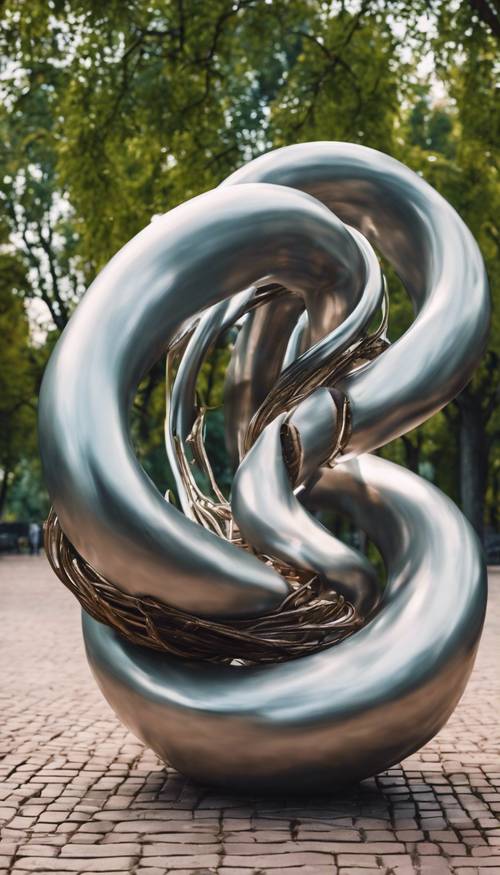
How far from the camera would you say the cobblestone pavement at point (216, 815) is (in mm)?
3670

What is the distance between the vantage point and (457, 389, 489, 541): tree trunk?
22.3 m

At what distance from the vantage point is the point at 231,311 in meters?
5.30

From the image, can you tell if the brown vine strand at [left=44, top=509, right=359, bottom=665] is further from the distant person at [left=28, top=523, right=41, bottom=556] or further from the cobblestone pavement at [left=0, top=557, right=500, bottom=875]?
the distant person at [left=28, top=523, right=41, bottom=556]

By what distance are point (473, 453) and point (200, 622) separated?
750 inches

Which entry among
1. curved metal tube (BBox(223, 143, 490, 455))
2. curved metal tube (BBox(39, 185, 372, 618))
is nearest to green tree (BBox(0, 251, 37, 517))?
curved metal tube (BBox(223, 143, 490, 455))

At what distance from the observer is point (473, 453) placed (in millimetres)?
22547

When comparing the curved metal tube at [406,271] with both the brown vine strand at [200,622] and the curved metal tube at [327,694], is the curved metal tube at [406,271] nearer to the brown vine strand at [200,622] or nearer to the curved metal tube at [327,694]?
the curved metal tube at [327,694]

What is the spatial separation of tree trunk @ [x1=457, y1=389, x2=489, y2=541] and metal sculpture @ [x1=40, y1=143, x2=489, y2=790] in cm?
1758

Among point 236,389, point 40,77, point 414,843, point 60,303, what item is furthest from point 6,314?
point 414,843

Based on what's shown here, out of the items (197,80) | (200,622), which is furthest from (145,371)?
(197,80)

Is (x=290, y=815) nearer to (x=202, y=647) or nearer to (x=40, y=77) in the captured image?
(x=202, y=647)

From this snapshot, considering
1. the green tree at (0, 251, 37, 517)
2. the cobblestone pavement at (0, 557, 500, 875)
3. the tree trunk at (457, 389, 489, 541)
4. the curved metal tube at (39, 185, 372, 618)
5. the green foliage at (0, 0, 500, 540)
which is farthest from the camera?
the green tree at (0, 251, 37, 517)

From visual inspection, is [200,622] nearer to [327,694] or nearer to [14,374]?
[327,694]

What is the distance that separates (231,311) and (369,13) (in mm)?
10153
